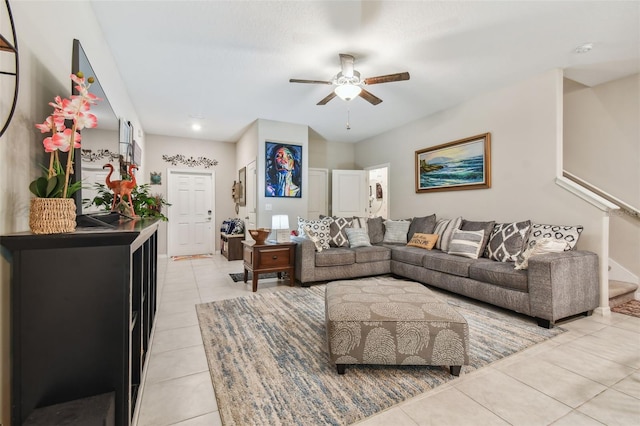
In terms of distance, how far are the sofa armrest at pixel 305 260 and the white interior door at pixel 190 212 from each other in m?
3.79

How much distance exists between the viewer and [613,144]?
3531 mm

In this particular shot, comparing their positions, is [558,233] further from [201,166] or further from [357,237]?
[201,166]

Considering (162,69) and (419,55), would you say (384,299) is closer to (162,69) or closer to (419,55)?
(419,55)

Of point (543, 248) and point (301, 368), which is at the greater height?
point (543, 248)

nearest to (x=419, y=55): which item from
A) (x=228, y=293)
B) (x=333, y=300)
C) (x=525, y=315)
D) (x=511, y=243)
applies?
(x=511, y=243)

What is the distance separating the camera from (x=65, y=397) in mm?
1036

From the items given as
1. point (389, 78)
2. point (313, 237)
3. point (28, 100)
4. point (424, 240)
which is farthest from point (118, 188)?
point (424, 240)

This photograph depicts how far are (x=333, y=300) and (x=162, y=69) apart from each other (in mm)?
3253

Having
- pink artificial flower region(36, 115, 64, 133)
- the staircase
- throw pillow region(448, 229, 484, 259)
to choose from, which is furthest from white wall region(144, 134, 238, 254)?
the staircase

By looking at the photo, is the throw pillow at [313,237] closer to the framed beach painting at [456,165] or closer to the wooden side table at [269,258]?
the wooden side table at [269,258]

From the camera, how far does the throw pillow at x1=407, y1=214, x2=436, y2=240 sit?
441cm

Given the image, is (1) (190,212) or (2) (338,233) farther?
(1) (190,212)

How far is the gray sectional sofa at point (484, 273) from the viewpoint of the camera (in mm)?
2555

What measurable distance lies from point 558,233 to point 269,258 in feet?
10.9
